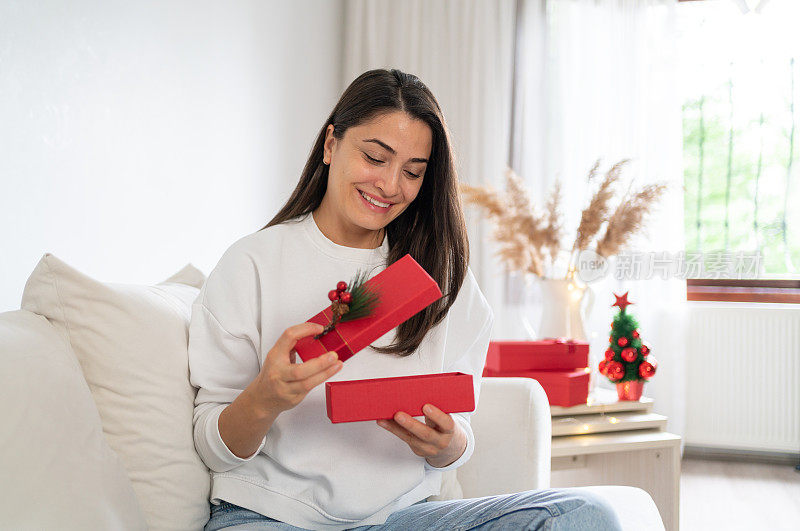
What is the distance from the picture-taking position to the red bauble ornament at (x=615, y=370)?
2074 millimetres

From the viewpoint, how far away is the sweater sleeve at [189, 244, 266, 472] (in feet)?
3.70

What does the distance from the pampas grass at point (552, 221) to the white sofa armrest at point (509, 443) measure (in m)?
0.81

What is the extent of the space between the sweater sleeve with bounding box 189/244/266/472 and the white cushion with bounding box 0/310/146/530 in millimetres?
175

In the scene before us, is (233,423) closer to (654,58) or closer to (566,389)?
(566,389)

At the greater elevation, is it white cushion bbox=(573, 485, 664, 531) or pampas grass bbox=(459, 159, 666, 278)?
pampas grass bbox=(459, 159, 666, 278)

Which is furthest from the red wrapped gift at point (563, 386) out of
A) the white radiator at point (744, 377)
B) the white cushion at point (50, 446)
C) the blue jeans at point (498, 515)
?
the white radiator at point (744, 377)

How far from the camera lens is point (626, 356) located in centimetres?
208

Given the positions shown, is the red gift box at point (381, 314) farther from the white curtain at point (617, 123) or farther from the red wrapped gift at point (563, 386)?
the white curtain at point (617, 123)

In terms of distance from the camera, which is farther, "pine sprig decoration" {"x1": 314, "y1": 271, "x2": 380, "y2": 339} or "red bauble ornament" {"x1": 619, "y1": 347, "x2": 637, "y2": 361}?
"red bauble ornament" {"x1": 619, "y1": 347, "x2": 637, "y2": 361}

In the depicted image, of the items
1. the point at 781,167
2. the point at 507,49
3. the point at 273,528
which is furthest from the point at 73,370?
the point at 781,167

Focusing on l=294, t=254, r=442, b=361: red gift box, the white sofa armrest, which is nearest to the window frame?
the white sofa armrest

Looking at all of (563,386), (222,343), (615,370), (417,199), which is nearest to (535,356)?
(563,386)

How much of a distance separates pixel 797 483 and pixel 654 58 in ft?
6.44

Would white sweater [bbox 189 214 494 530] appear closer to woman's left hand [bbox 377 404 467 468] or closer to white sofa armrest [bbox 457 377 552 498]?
woman's left hand [bbox 377 404 467 468]
